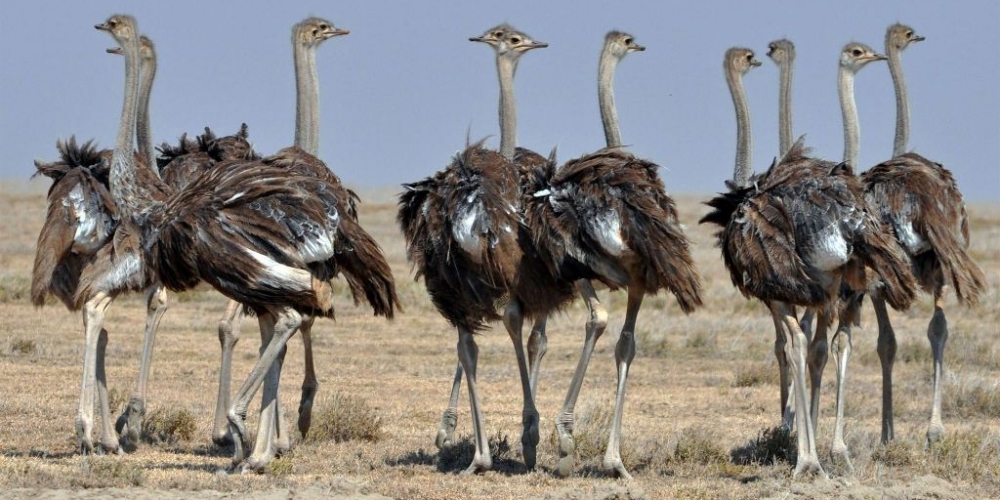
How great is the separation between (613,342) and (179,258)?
9.41 m

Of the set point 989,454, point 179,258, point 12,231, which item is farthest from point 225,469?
point 12,231

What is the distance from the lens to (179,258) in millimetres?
8203

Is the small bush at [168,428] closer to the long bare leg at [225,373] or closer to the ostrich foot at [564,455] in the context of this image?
the long bare leg at [225,373]

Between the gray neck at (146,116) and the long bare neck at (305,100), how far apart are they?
0.99 meters

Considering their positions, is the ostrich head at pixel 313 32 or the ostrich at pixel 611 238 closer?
the ostrich at pixel 611 238

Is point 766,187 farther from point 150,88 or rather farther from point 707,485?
point 150,88

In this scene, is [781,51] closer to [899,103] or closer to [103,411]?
[899,103]

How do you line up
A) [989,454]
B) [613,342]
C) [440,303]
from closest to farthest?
1. [440,303]
2. [989,454]
3. [613,342]

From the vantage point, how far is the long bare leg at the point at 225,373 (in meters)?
9.50

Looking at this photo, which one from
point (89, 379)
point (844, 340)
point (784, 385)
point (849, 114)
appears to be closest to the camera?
→ point (89, 379)

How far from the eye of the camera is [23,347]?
14.0 metres

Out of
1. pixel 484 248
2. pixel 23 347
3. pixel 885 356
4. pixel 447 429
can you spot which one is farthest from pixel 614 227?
pixel 23 347

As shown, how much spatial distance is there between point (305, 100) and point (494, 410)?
2.68m

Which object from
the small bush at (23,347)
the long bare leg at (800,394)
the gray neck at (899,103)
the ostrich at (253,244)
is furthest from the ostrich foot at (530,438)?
the small bush at (23,347)
